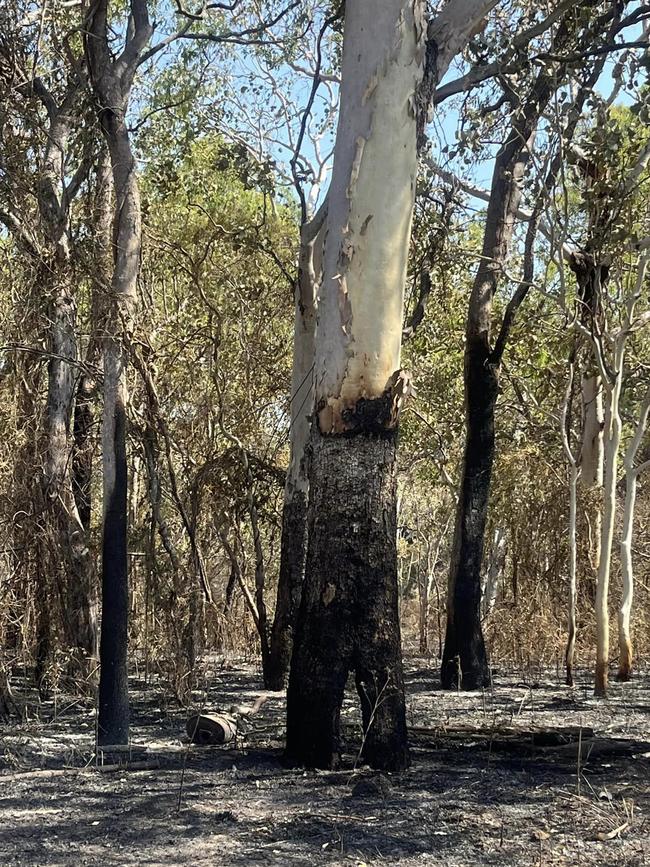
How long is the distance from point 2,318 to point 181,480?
2673 millimetres

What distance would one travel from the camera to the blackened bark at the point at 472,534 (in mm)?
10297

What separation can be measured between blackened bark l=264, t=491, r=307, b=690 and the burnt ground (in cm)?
183

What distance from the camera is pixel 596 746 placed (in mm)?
6691

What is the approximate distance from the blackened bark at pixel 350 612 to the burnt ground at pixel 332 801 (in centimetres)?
25

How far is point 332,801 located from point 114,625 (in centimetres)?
185

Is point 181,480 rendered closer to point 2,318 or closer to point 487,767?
point 2,318

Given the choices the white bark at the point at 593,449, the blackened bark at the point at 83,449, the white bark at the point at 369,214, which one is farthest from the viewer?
the white bark at the point at 593,449

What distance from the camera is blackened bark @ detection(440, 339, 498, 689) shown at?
10297 mm

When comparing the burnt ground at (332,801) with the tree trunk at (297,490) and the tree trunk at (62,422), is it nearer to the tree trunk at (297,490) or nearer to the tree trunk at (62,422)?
the tree trunk at (62,422)

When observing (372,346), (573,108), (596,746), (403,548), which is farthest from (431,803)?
(403,548)

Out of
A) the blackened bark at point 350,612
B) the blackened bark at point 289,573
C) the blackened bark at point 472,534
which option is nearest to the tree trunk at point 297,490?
the blackened bark at point 289,573

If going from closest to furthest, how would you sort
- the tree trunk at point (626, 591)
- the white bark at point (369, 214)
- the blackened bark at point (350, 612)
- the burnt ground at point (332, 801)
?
the burnt ground at point (332, 801) < the blackened bark at point (350, 612) < the white bark at point (369, 214) < the tree trunk at point (626, 591)

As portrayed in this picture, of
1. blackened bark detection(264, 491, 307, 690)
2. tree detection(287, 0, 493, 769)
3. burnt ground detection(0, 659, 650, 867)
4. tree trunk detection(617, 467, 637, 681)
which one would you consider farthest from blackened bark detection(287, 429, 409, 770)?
tree trunk detection(617, 467, 637, 681)

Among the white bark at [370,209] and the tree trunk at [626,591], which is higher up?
the white bark at [370,209]
